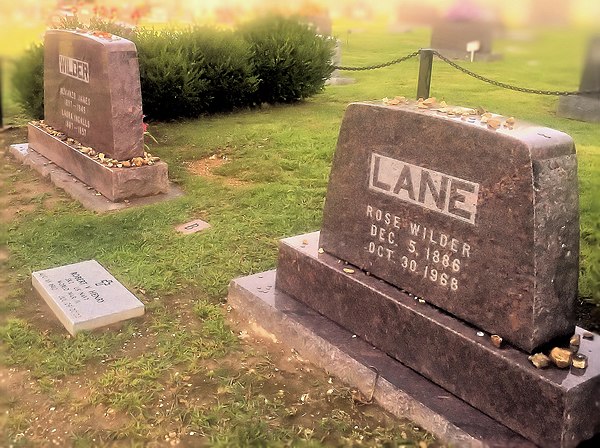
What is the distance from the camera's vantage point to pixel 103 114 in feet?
17.1

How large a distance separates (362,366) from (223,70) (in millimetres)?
6636

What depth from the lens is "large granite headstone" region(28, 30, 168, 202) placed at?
5.05 metres

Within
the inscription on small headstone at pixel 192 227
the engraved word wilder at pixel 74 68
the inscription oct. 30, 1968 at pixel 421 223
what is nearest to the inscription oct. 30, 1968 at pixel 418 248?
the inscription oct. 30, 1968 at pixel 421 223

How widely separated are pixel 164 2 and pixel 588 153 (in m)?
6.57

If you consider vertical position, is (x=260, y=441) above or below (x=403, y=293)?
below

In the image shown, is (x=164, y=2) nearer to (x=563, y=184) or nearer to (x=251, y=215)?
(x=563, y=184)

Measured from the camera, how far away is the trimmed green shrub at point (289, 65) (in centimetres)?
894

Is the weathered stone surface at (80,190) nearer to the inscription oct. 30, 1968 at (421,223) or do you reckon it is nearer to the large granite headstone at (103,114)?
the large granite headstone at (103,114)

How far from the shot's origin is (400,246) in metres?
2.67

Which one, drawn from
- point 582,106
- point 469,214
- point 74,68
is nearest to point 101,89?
point 74,68

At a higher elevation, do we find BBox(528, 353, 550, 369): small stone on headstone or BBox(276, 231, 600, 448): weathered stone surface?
BBox(528, 353, 550, 369): small stone on headstone

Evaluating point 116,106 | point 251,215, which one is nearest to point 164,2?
point 251,215

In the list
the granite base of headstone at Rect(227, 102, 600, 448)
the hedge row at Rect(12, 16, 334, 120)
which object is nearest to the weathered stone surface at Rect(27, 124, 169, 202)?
the hedge row at Rect(12, 16, 334, 120)

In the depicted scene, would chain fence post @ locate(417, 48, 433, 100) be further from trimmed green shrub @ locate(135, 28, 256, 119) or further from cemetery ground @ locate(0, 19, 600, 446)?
trimmed green shrub @ locate(135, 28, 256, 119)
